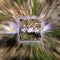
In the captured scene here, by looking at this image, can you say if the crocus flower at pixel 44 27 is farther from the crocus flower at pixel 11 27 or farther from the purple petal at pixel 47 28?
the crocus flower at pixel 11 27

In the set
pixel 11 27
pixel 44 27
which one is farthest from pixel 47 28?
pixel 11 27

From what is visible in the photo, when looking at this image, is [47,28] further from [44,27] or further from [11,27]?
[11,27]

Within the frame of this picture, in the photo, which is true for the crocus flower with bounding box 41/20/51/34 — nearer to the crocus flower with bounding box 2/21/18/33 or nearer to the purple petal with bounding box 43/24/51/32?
the purple petal with bounding box 43/24/51/32

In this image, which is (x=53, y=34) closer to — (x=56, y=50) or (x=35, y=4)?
(x=56, y=50)

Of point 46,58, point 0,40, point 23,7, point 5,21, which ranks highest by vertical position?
point 23,7

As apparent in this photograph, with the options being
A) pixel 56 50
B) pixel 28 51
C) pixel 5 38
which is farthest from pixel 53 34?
pixel 5 38

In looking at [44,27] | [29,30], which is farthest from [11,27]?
[44,27]

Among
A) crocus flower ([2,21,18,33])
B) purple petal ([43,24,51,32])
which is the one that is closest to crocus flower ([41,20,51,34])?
purple petal ([43,24,51,32])

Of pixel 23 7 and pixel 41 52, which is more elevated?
pixel 23 7
